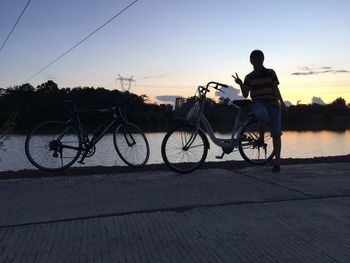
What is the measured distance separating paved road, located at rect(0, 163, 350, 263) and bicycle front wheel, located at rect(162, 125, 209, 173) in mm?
506

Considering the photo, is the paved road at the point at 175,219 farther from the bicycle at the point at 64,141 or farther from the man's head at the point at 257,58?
the man's head at the point at 257,58

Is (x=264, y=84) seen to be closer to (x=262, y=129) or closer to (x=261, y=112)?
(x=261, y=112)

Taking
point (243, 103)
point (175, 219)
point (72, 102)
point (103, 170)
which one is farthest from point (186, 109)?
point (175, 219)

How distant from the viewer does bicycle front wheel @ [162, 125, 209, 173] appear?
648cm

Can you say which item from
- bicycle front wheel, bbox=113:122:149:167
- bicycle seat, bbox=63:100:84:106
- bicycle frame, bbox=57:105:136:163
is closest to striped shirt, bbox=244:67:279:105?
bicycle front wheel, bbox=113:122:149:167

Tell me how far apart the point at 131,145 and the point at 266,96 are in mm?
2106

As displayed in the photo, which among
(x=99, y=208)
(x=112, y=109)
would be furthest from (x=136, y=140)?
(x=99, y=208)

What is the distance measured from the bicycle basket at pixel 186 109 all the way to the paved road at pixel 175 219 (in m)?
0.90

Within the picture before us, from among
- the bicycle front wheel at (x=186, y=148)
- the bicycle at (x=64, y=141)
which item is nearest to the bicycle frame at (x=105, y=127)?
the bicycle at (x=64, y=141)

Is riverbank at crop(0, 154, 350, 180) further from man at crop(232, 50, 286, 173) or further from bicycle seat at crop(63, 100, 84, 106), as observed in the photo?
bicycle seat at crop(63, 100, 84, 106)

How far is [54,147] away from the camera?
6.50m

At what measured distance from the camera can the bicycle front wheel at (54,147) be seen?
6461 millimetres

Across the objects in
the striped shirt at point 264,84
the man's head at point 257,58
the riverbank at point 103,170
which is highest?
the man's head at point 257,58

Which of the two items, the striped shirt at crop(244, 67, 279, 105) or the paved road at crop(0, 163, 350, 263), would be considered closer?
the paved road at crop(0, 163, 350, 263)
